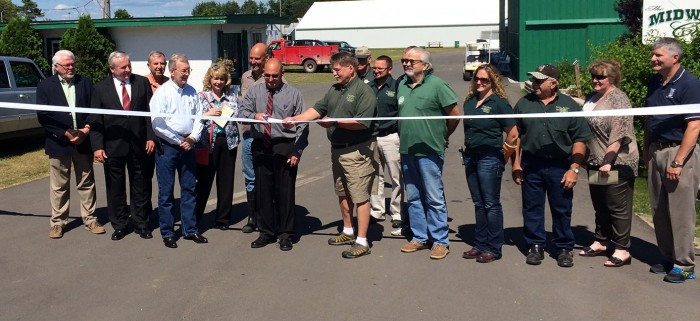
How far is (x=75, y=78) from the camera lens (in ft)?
24.5

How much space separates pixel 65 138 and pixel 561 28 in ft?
73.1

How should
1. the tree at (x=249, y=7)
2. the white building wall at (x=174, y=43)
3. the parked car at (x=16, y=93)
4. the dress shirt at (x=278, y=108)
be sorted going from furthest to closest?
the tree at (x=249, y=7), the white building wall at (x=174, y=43), the parked car at (x=16, y=93), the dress shirt at (x=278, y=108)

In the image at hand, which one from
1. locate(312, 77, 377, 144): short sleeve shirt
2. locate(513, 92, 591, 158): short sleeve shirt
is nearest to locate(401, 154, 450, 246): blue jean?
locate(312, 77, 377, 144): short sleeve shirt

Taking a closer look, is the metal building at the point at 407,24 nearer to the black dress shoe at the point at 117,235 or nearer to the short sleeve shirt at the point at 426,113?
the black dress shoe at the point at 117,235

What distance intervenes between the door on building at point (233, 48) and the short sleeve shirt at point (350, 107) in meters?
23.2

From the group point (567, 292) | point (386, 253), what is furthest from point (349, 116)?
point (567, 292)

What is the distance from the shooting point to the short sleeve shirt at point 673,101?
218 inches

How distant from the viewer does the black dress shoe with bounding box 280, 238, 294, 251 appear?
22.7 ft

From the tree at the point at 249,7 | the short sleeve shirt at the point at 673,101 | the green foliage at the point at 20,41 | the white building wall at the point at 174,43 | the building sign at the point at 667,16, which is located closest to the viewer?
the short sleeve shirt at the point at 673,101

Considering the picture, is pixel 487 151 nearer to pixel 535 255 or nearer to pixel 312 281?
pixel 535 255

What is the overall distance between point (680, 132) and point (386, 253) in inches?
111

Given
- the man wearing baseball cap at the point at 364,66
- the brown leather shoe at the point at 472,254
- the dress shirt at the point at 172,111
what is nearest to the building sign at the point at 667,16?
the man wearing baseball cap at the point at 364,66

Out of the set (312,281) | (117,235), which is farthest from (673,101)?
(117,235)

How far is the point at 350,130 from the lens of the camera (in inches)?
258
